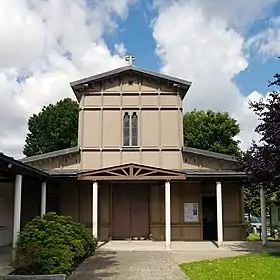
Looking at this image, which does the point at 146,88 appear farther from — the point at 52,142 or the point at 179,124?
the point at 52,142

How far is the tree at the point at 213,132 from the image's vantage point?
135 feet

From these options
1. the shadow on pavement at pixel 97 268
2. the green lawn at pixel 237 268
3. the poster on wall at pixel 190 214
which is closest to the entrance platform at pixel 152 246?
the poster on wall at pixel 190 214

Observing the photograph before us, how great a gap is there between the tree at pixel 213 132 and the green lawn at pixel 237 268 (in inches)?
1080

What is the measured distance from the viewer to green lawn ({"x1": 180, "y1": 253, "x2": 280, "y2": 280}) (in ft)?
34.1

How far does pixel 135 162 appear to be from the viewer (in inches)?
788

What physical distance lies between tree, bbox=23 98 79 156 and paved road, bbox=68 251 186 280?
2564 cm

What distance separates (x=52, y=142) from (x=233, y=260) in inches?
1191

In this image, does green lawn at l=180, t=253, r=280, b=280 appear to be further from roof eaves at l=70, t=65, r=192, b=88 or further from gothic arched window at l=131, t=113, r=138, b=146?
Result: roof eaves at l=70, t=65, r=192, b=88

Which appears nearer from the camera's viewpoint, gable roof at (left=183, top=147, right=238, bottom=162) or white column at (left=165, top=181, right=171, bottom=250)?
white column at (left=165, top=181, right=171, bottom=250)

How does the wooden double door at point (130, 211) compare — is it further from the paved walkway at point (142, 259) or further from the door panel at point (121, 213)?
the paved walkway at point (142, 259)

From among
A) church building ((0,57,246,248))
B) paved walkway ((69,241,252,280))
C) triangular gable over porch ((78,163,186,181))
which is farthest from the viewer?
church building ((0,57,246,248))

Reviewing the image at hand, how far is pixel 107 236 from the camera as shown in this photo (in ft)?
64.6

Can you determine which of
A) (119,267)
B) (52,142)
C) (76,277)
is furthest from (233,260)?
(52,142)

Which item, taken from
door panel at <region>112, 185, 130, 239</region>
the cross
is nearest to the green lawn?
door panel at <region>112, 185, 130, 239</region>
